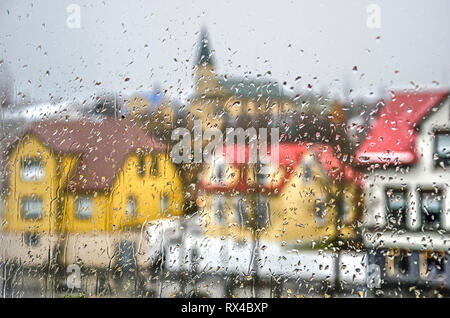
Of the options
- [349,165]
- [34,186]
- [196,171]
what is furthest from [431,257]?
[34,186]

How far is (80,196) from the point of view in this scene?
1.22m

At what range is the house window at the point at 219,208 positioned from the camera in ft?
4.05

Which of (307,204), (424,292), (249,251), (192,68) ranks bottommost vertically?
(424,292)

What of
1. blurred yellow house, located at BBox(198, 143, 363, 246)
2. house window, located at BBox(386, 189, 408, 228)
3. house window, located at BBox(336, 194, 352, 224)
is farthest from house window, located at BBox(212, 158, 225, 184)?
house window, located at BBox(386, 189, 408, 228)

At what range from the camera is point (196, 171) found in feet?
4.00

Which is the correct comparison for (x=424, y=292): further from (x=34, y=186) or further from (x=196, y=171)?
(x=34, y=186)

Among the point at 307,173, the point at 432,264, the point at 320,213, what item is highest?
the point at 307,173

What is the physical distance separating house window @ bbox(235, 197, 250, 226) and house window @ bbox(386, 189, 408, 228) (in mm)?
466

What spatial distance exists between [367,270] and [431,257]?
0.71ft

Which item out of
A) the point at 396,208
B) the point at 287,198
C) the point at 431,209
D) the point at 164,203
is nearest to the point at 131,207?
the point at 164,203

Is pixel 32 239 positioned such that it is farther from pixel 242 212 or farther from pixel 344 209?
pixel 344 209

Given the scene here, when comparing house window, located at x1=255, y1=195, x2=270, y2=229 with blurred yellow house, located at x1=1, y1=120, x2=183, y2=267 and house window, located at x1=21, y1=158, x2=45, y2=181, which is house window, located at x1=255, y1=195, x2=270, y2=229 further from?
house window, located at x1=21, y1=158, x2=45, y2=181

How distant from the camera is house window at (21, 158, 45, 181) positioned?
123 cm

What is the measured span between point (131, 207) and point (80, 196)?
0.56 ft
